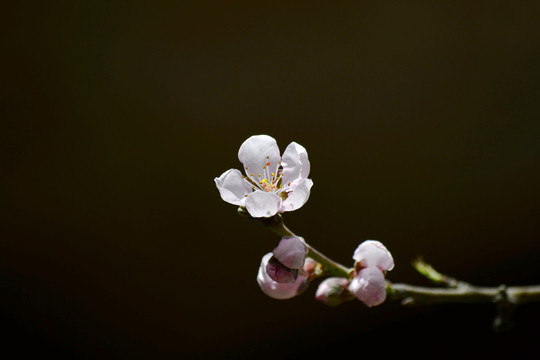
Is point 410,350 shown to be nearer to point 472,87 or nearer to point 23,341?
point 472,87

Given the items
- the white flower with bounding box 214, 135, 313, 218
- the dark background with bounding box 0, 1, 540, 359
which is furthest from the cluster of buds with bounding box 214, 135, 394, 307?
the dark background with bounding box 0, 1, 540, 359

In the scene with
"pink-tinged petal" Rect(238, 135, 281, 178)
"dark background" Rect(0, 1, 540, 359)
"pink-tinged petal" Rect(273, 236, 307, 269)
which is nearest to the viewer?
"pink-tinged petal" Rect(273, 236, 307, 269)

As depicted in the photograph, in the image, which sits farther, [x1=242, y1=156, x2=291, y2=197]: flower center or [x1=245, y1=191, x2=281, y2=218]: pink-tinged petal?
[x1=242, y1=156, x2=291, y2=197]: flower center

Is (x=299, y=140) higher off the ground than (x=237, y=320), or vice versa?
(x=299, y=140)

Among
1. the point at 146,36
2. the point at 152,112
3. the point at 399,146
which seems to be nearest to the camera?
the point at 146,36

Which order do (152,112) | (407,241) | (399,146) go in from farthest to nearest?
(407,241) < (399,146) < (152,112)

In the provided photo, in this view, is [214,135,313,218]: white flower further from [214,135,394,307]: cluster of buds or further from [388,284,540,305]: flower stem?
[388,284,540,305]: flower stem

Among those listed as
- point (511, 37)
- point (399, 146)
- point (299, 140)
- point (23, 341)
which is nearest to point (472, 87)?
point (511, 37)
